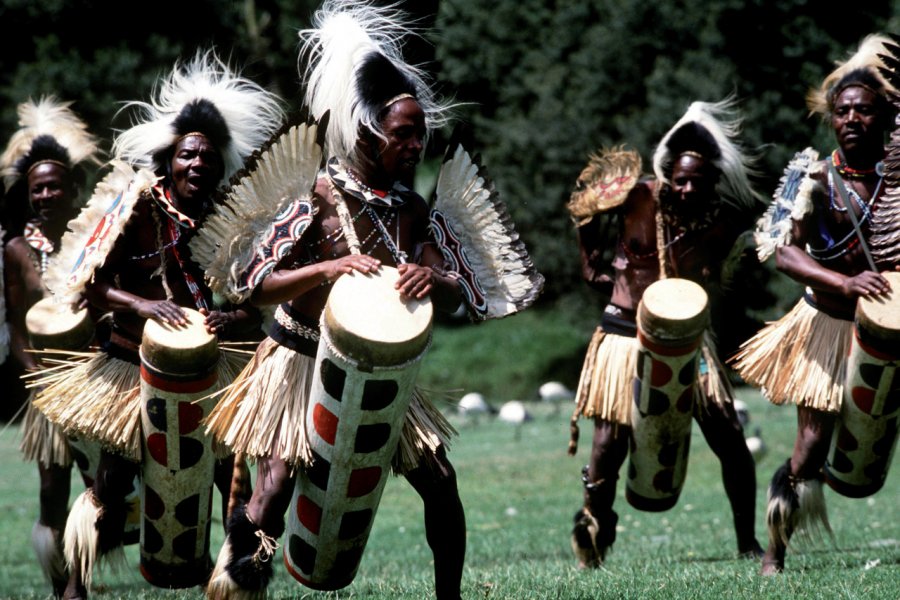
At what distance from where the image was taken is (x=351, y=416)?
396 cm

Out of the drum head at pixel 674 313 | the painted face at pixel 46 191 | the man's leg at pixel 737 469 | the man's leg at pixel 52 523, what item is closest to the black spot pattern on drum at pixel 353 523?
the drum head at pixel 674 313

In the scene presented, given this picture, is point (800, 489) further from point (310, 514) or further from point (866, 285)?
point (310, 514)

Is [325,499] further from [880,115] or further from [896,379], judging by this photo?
[880,115]

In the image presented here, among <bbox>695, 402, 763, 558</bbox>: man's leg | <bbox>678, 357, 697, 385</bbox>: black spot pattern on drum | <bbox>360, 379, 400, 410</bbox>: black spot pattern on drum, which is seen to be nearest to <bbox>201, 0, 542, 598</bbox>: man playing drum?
<bbox>360, 379, 400, 410</bbox>: black spot pattern on drum

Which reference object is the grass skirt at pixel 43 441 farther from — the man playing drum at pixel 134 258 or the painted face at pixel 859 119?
the painted face at pixel 859 119

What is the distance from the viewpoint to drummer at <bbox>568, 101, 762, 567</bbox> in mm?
6465

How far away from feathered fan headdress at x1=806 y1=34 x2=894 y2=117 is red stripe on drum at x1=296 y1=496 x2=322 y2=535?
311 cm

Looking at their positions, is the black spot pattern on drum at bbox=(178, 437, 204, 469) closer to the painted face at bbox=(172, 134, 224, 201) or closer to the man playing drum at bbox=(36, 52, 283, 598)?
the man playing drum at bbox=(36, 52, 283, 598)

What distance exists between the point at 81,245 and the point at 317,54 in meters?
1.43

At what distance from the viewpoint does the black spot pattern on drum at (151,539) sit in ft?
16.6

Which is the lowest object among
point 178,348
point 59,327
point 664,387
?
A: point 664,387

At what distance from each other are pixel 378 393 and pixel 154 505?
1.54 metres

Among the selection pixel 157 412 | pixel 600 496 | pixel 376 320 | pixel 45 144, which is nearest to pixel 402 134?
pixel 376 320

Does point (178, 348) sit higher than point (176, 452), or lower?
higher
